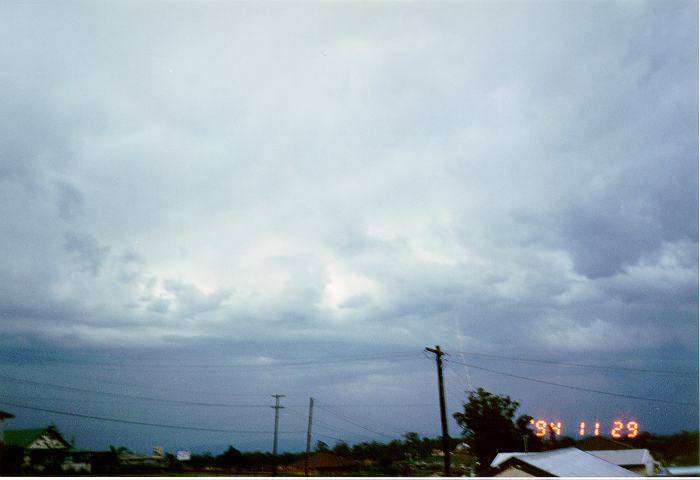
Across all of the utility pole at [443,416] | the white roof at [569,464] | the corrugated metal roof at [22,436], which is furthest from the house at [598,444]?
the corrugated metal roof at [22,436]

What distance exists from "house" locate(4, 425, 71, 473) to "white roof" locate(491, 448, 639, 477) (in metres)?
18.3

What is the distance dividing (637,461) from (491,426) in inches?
303

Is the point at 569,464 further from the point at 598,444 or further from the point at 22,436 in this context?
the point at 598,444

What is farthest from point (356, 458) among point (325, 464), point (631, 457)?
point (631, 457)

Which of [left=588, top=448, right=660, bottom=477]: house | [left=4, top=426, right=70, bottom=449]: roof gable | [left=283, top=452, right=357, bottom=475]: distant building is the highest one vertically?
[left=4, top=426, right=70, bottom=449]: roof gable

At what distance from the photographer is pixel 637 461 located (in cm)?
2484

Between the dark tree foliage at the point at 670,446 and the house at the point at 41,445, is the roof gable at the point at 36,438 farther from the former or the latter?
the dark tree foliage at the point at 670,446

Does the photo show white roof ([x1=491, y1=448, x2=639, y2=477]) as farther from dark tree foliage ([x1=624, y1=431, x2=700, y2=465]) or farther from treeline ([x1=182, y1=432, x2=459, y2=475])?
dark tree foliage ([x1=624, y1=431, x2=700, y2=465])

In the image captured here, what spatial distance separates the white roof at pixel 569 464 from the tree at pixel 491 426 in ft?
32.3

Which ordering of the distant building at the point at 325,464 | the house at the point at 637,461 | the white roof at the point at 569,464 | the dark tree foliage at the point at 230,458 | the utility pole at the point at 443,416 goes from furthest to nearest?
the distant building at the point at 325,464
the house at the point at 637,461
the dark tree foliage at the point at 230,458
the utility pole at the point at 443,416
the white roof at the point at 569,464

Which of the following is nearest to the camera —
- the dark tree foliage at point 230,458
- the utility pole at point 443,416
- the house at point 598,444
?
the utility pole at point 443,416

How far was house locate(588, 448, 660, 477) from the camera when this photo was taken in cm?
2416

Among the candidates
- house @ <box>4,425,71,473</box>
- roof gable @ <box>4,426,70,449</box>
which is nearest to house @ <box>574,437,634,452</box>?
house @ <box>4,425,71,473</box>

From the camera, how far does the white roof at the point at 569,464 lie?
1256 centimetres
